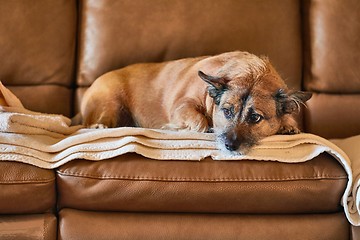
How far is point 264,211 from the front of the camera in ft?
6.51

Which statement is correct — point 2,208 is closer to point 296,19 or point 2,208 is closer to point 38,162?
point 38,162

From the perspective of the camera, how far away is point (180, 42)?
8.87 feet

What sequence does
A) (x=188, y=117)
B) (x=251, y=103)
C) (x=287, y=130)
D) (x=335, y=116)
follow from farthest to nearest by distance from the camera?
(x=335, y=116), (x=188, y=117), (x=287, y=130), (x=251, y=103)

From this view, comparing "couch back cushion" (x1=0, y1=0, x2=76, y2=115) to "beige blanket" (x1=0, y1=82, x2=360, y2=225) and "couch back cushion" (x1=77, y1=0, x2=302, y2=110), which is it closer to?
"couch back cushion" (x1=77, y1=0, x2=302, y2=110)

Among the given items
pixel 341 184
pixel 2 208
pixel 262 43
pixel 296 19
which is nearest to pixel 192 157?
pixel 341 184

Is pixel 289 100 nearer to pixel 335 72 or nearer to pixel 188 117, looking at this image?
pixel 188 117

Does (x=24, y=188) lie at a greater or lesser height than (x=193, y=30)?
lesser

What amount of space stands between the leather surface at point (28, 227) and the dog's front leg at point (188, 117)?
0.75 m

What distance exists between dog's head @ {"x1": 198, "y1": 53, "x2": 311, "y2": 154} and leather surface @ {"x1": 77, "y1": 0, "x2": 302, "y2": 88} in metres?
0.42

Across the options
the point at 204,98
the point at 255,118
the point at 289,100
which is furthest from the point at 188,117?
the point at 289,100

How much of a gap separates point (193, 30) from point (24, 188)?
4.00ft

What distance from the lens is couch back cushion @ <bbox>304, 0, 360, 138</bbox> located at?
2639mm

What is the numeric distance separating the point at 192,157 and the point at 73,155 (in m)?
0.43

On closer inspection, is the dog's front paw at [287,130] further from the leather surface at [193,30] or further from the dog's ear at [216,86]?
the leather surface at [193,30]
